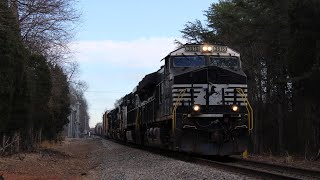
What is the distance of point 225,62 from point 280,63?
781 cm

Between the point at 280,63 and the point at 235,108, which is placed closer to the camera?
the point at 235,108

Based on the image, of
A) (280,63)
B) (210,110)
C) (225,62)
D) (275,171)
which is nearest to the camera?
(275,171)

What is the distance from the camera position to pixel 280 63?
84.5 feet

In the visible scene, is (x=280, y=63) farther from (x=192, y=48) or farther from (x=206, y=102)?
(x=206, y=102)

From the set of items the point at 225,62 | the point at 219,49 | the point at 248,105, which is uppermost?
the point at 219,49

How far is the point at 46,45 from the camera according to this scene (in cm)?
2441

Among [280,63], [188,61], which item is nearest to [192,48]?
[188,61]

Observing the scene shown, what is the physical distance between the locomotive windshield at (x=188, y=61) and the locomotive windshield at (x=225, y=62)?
1.31 feet

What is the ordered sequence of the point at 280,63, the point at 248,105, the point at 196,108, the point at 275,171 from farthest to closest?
the point at 280,63 < the point at 248,105 < the point at 196,108 < the point at 275,171

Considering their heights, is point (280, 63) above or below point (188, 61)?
above

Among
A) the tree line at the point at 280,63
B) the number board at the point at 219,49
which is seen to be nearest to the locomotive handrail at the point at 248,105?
the number board at the point at 219,49

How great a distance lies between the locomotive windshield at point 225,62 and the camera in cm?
1886

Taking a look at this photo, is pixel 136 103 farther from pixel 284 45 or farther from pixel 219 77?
pixel 219 77

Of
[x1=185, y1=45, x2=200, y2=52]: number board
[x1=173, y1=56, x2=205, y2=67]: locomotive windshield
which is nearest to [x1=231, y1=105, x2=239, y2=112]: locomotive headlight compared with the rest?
[x1=173, y1=56, x2=205, y2=67]: locomotive windshield
